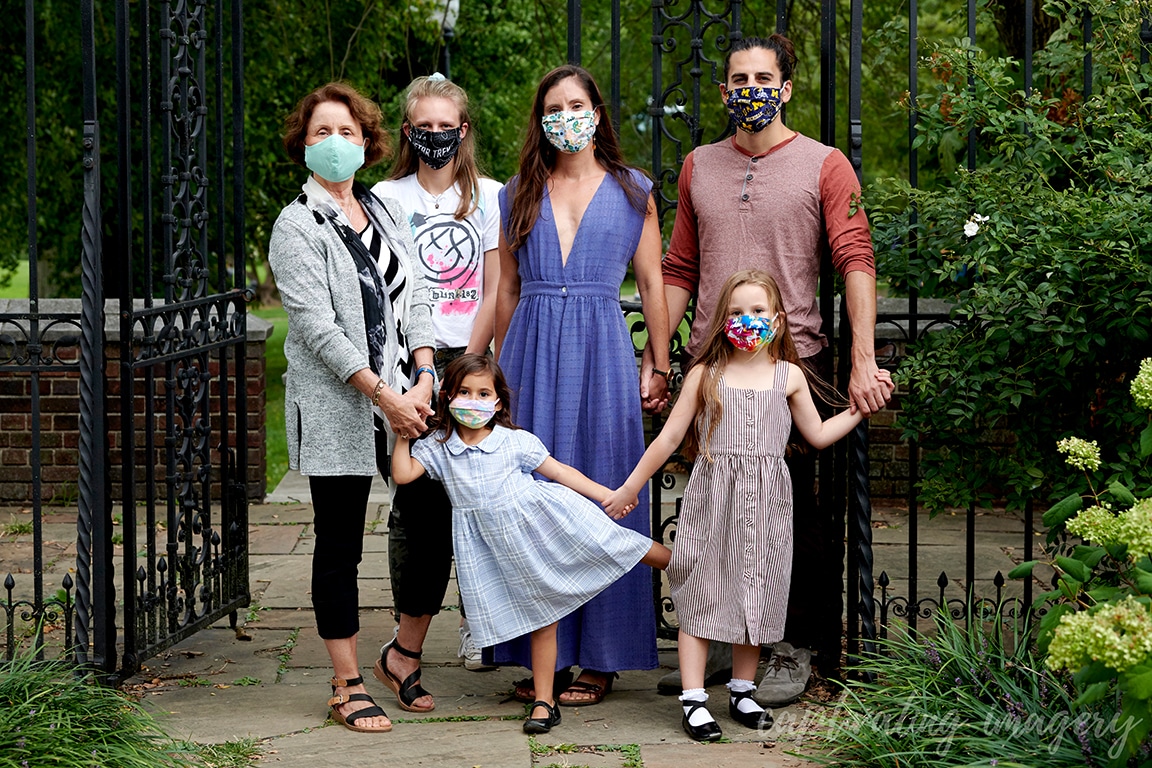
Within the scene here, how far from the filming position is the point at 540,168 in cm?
455

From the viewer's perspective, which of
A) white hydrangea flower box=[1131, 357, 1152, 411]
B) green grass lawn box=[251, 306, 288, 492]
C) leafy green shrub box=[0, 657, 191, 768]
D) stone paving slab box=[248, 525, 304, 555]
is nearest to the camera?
white hydrangea flower box=[1131, 357, 1152, 411]

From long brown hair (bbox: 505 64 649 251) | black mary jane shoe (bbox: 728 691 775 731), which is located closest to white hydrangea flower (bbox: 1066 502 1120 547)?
black mary jane shoe (bbox: 728 691 775 731)

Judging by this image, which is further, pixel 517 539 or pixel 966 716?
pixel 517 539

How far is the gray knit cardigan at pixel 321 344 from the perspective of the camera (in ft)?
14.0

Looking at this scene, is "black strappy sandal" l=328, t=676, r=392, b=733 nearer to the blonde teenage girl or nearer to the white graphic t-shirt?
the blonde teenage girl

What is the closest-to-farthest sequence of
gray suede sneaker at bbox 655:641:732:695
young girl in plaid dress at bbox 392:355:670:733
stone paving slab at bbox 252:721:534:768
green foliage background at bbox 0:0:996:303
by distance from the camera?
stone paving slab at bbox 252:721:534:768, young girl in plaid dress at bbox 392:355:670:733, gray suede sneaker at bbox 655:641:732:695, green foliage background at bbox 0:0:996:303

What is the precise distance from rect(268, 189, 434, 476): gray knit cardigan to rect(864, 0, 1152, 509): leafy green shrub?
1.72m

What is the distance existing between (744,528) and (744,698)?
56cm

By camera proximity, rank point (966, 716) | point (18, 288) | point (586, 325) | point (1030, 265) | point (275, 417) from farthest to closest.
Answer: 1. point (18, 288)
2. point (275, 417)
3. point (586, 325)
4. point (1030, 265)
5. point (966, 716)

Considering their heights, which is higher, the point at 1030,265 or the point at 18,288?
the point at 18,288

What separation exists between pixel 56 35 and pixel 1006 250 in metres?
9.62

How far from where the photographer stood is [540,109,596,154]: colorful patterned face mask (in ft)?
14.4

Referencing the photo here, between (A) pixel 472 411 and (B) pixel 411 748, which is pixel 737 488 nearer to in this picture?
(A) pixel 472 411

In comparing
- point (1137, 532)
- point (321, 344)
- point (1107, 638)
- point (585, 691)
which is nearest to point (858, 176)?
point (1137, 532)
